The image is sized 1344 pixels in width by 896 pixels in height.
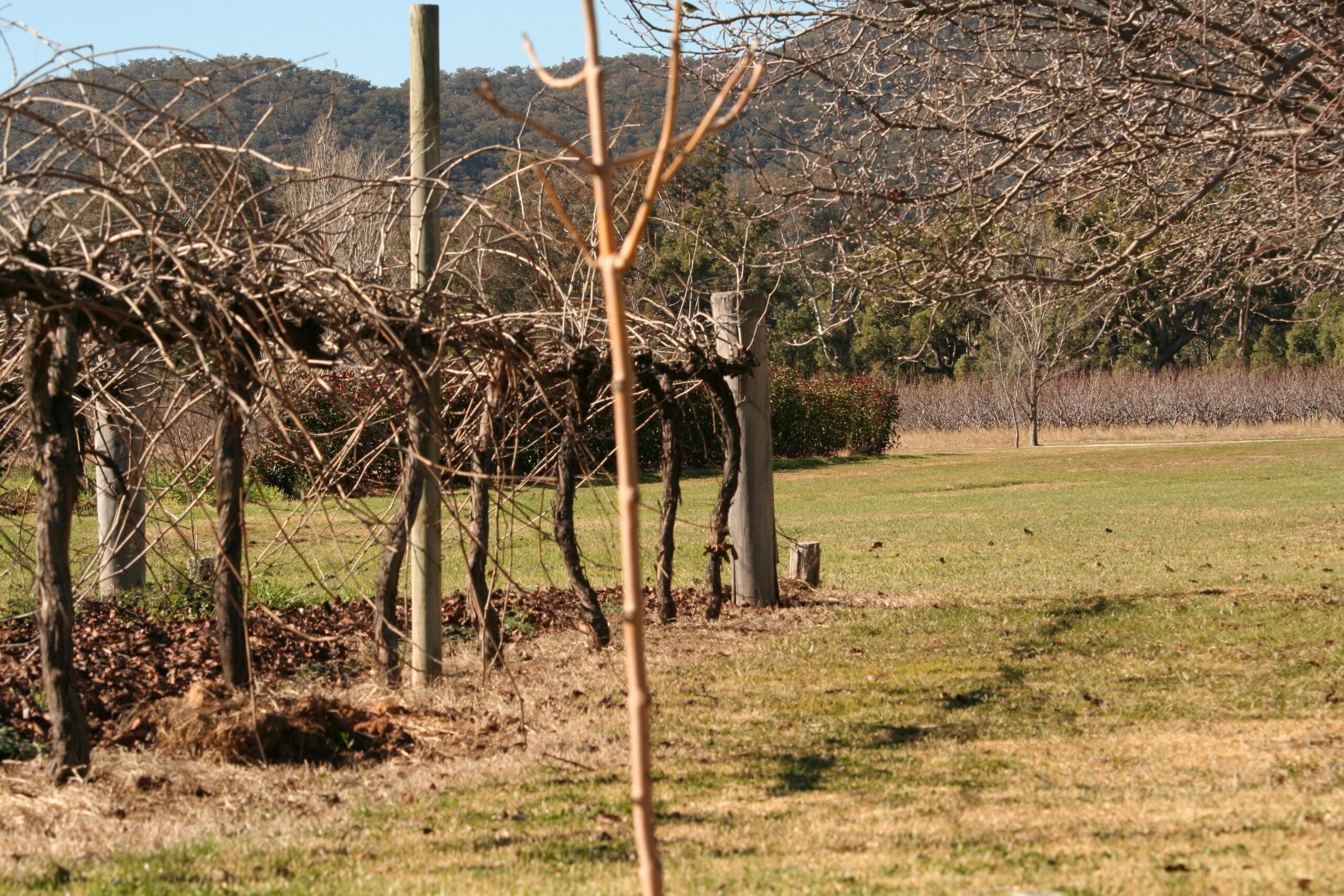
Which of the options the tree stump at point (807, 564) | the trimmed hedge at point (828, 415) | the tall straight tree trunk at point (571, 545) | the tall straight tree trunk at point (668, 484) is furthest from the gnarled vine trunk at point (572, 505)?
the trimmed hedge at point (828, 415)

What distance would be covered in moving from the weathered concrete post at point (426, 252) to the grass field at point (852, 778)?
0.26 m

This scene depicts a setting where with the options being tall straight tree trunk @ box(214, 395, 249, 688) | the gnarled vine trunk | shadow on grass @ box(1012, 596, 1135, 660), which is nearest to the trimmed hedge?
shadow on grass @ box(1012, 596, 1135, 660)

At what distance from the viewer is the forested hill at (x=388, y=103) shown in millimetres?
4480

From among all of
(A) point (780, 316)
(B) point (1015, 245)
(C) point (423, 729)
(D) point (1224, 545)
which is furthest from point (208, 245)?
(A) point (780, 316)

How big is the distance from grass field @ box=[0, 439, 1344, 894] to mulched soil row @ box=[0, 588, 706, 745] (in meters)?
0.64

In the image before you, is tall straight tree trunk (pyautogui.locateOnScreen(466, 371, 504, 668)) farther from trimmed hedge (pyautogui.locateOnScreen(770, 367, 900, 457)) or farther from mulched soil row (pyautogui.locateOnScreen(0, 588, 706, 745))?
trimmed hedge (pyautogui.locateOnScreen(770, 367, 900, 457))

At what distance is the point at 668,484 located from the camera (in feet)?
26.3

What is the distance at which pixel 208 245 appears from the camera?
394cm

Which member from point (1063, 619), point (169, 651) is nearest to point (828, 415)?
point (1063, 619)

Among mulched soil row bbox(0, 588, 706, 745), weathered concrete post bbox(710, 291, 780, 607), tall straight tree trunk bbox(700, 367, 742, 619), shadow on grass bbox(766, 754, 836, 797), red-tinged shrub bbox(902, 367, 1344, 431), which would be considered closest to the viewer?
shadow on grass bbox(766, 754, 836, 797)

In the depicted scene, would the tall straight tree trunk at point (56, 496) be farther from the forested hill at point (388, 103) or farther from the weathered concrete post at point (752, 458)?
the weathered concrete post at point (752, 458)

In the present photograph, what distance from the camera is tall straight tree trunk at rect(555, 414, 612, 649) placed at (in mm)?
6805

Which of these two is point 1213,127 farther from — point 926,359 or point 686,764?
point 926,359

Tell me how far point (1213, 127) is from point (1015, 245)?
210 centimetres
